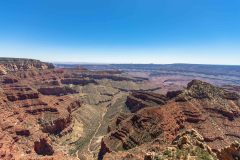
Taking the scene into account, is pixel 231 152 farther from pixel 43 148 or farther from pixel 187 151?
pixel 43 148

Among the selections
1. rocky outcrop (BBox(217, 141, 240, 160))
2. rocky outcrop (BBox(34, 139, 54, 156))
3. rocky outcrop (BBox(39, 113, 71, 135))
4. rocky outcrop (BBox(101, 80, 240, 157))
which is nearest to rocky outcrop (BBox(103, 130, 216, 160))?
rocky outcrop (BBox(217, 141, 240, 160))

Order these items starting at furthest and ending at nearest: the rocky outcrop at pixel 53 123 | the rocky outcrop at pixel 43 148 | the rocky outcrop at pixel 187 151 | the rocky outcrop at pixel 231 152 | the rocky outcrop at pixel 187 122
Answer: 1. the rocky outcrop at pixel 53 123
2. the rocky outcrop at pixel 43 148
3. the rocky outcrop at pixel 187 122
4. the rocky outcrop at pixel 231 152
5. the rocky outcrop at pixel 187 151

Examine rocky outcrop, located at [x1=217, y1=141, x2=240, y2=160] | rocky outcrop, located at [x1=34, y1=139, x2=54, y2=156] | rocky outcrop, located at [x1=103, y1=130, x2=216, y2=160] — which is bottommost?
rocky outcrop, located at [x1=34, y1=139, x2=54, y2=156]

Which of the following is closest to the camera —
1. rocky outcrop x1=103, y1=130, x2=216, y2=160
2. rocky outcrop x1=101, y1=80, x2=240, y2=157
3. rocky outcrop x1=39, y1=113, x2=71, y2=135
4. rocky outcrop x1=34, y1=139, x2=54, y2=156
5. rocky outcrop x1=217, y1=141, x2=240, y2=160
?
rocky outcrop x1=103, y1=130, x2=216, y2=160

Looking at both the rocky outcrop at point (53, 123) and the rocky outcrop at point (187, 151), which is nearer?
the rocky outcrop at point (187, 151)

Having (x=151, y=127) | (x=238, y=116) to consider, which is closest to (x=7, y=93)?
(x=151, y=127)

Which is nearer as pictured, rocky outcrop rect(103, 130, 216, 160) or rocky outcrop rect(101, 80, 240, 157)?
rocky outcrop rect(103, 130, 216, 160)

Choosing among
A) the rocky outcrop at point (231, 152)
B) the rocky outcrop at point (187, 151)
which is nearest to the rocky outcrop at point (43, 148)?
the rocky outcrop at point (187, 151)

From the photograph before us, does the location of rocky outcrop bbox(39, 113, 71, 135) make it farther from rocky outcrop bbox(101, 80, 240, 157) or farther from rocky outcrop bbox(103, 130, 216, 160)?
rocky outcrop bbox(103, 130, 216, 160)

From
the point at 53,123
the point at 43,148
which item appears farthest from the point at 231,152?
the point at 53,123

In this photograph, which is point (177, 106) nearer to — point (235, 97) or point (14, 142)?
point (235, 97)

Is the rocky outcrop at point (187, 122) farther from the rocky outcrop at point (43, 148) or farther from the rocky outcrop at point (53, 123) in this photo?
the rocky outcrop at point (53, 123)
